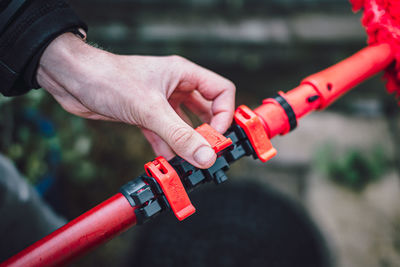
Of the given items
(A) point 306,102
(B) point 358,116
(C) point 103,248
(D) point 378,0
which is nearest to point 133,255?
(C) point 103,248

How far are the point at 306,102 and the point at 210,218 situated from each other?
0.70 meters

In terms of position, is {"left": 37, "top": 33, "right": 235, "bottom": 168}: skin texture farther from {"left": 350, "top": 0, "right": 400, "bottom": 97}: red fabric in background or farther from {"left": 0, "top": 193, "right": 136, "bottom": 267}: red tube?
{"left": 350, "top": 0, "right": 400, "bottom": 97}: red fabric in background

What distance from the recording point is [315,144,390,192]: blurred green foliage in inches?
54.3

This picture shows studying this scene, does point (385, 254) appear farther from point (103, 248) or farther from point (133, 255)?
point (103, 248)

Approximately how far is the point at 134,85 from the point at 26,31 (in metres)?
0.22

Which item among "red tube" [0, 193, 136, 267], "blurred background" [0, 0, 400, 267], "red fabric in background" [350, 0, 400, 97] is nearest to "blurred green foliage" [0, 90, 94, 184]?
"blurred background" [0, 0, 400, 267]

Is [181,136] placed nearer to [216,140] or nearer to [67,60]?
[216,140]

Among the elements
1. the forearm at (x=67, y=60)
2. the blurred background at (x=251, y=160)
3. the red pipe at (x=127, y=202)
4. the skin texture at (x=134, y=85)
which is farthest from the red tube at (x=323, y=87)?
the blurred background at (x=251, y=160)

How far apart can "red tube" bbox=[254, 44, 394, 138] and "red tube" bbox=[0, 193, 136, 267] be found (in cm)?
31

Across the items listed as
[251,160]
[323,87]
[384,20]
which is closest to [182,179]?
[323,87]

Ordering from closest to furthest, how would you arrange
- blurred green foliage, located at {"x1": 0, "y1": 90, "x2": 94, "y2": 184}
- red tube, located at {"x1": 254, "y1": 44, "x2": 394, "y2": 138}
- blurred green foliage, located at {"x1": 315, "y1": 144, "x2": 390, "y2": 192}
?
1. red tube, located at {"x1": 254, "y1": 44, "x2": 394, "y2": 138}
2. blurred green foliage, located at {"x1": 0, "y1": 90, "x2": 94, "y2": 184}
3. blurred green foliage, located at {"x1": 315, "y1": 144, "x2": 390, "y2": 192}

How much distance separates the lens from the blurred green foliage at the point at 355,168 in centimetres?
138

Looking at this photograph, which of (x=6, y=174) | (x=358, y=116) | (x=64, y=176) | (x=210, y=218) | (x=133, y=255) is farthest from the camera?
(x=358, y=116)

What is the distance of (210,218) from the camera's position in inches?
45.9
